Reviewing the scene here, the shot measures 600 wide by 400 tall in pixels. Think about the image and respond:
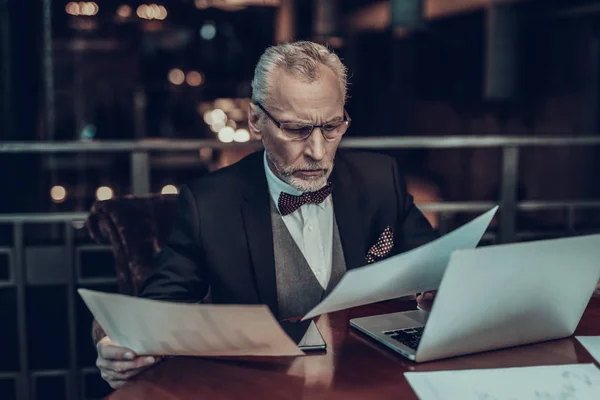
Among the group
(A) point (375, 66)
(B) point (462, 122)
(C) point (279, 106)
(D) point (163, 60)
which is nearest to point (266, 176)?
(C) point (279, 106)

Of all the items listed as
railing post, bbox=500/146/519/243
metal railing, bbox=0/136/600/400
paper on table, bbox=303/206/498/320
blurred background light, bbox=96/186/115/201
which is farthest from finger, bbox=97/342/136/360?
blurred background light, bbox=96/186/115/201

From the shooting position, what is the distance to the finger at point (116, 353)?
1037mm

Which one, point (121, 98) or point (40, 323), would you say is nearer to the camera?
point (40, 323)

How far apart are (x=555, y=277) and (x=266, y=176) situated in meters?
0.80

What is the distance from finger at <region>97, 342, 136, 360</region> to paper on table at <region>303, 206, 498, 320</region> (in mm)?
314

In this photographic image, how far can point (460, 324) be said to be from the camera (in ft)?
3.31

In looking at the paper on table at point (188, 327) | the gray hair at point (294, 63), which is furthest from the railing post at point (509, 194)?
the paper on table at point (188, 327)

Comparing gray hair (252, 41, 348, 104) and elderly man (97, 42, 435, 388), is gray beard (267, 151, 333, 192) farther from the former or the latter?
gray hair (252, 41, 348, 104)

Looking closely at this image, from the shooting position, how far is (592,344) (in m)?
1.13

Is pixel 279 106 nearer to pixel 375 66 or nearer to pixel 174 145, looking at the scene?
pixel 174 145

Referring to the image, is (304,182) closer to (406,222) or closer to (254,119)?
(254,119)

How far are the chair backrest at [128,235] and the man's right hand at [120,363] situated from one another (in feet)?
2.17

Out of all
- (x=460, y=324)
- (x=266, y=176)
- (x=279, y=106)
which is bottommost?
(x=460, y=324)

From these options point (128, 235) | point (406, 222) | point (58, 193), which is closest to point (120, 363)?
point (128, 235)
